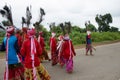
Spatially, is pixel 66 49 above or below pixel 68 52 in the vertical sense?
above

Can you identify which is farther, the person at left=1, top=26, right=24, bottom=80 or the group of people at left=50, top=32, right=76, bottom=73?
the group of people at left=50, top=32, right=76, bottom=73

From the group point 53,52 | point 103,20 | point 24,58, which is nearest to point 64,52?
point 53,52

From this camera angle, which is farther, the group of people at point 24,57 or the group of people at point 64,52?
the group of people at point 64,52

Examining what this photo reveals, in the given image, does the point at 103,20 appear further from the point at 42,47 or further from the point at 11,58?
the point at 11,58

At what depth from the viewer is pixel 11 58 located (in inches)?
450

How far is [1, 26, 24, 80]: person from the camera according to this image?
11328 mm

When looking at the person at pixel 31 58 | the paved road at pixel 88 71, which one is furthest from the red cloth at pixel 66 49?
the person at pixel 31 58

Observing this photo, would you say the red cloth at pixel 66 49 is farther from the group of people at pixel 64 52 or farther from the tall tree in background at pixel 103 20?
the tall tree in background at pixel 103 20

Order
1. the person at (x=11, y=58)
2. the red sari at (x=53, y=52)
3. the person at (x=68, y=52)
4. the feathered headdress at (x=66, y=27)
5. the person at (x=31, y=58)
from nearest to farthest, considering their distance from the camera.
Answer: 1. the person at (x=31, y=58)
2. the person at (x=11, y=58)
3. the person at (x=68, y=52)
4. the feathered headdress at (x=66, y=27)
5. the red sari at (x=53, y=52)

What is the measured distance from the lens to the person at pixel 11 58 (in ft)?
37.2

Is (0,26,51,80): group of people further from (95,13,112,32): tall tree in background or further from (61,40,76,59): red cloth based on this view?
(95,13,112,32): tall tree in background

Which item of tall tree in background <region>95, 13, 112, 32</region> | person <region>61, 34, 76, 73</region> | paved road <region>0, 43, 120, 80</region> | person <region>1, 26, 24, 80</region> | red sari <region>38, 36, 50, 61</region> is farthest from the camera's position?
tall tree in background <region>95, 13, 112, 32</region>

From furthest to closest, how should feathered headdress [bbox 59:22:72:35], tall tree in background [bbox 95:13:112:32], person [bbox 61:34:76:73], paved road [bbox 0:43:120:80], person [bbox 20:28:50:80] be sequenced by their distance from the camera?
tall tree in background [bbox 95:13:112:32]
feathered headdress [bbox 59:22:72:35]
person [bbox 61:34:76:73]
paved road [bbox 0:43:120:80]
person [bbox 20:28:50:80]

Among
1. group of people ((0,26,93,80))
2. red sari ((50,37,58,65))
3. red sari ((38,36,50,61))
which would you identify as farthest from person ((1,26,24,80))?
red sari ((38,36,50,61))
